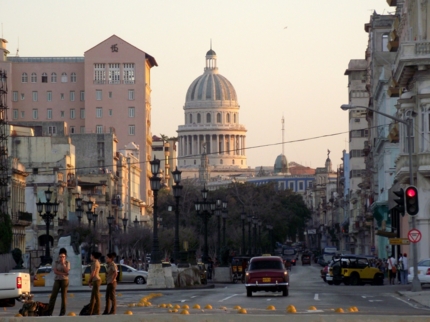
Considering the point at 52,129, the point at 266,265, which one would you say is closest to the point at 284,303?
the point at 266,265

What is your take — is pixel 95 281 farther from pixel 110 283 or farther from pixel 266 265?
pixel 266 265

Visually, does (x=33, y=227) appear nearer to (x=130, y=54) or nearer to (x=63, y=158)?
(x=63, y=158)

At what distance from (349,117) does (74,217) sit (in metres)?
36.9

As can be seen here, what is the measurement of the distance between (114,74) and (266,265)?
112825 mm

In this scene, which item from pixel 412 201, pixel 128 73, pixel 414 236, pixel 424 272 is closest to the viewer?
pixel 412 201

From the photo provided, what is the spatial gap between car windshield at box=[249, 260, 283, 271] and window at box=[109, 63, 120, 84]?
111803mm

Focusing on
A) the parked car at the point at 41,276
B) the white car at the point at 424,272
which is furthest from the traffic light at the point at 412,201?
the parked car at the point at 41,276

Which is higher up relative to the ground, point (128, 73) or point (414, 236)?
point (128, 73)

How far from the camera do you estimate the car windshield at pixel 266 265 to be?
4619 cm

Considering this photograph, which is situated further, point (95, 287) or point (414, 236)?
point (414, 236)

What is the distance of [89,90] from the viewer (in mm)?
157875

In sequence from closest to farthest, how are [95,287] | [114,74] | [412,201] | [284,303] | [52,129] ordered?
[95,287], [284,303], [412,201], [52,129], [114,74]

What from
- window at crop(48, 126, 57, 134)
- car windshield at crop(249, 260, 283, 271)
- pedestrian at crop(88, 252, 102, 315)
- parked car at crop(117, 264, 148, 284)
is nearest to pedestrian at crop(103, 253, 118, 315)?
pedestrian at crop(88, 252, 102, 315)

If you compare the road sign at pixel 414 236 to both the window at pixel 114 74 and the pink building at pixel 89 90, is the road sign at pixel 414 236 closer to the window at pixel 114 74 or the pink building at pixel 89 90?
the pink building at pixel 89 90
